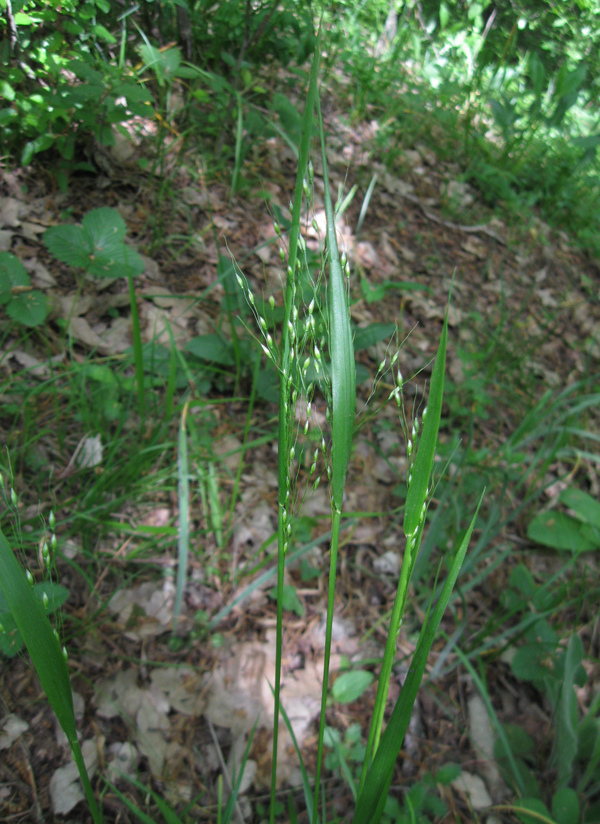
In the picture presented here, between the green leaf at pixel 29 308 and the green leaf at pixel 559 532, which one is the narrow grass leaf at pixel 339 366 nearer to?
the green leaf at pixel 29 308

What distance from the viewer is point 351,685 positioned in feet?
4.12

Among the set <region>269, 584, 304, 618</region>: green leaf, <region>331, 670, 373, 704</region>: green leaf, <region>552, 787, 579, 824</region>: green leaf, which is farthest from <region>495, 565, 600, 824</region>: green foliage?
<region>269, 584, 304, 618</region>: green leaf

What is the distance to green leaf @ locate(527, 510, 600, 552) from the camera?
1.66 meters

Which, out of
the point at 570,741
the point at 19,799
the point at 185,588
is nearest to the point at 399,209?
the point at 185,588

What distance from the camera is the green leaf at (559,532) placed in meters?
1.66

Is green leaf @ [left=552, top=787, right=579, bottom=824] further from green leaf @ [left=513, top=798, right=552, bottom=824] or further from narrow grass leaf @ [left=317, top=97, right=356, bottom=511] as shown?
narrow grass leaf @ [left=317, top=97, right=356, bottom=511]

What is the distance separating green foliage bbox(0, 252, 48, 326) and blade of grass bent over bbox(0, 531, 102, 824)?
3.49 ft

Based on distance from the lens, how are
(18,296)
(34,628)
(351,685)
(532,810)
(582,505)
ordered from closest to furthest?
(34,628)
(532,810)
(351,685)
(18,296)
(582,505)

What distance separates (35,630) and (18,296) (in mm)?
1170

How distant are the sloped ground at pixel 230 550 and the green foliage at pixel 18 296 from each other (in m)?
0.09

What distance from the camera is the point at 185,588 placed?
1.31m

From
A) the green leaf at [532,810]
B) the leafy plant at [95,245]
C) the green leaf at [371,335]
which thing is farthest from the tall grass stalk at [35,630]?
the green leaf at [371,335]

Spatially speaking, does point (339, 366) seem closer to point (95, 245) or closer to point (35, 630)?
point (35, 630)

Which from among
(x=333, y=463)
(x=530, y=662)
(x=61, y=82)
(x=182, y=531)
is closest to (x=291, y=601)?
(x=182, y=531)
